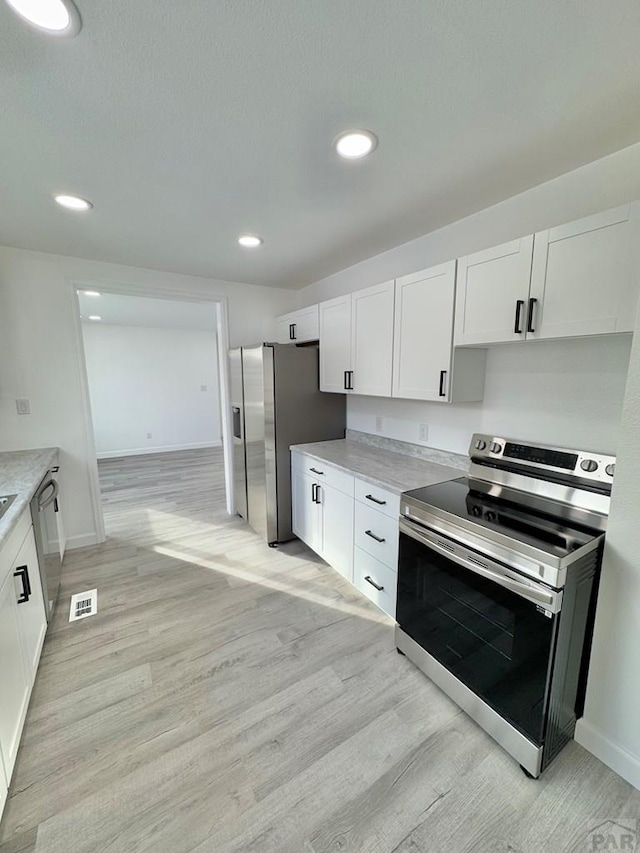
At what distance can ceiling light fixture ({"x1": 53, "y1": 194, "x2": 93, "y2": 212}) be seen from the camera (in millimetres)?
1883

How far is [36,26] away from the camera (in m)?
0.95

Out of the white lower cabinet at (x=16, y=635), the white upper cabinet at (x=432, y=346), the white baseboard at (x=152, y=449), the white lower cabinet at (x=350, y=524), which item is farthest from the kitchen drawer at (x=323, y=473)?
the white baseboard at (x=152, y=449)

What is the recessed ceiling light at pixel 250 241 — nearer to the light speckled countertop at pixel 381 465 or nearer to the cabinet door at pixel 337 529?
the light speckled countertop at pixel 381 465

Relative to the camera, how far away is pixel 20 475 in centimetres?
216

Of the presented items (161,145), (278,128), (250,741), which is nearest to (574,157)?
(278,128)

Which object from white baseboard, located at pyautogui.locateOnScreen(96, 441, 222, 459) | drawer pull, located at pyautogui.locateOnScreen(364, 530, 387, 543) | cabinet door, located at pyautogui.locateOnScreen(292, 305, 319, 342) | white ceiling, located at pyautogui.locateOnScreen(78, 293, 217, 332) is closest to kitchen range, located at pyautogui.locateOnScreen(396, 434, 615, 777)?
drawer pull, located at pyautogui.locateOnScreen(364, 530, 387, 543)

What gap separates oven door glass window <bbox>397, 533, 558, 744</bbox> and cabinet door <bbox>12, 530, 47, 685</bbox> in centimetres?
181

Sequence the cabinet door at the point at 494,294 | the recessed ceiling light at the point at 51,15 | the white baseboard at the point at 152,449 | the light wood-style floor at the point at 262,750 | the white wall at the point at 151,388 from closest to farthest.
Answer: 1. the recessed ceiling light at the point at 51,15
2. the light wood-style floor at the point at 262,750
3. the cabinet door at the point at 494,294
4. the white wall at the point at 151,388
5. the white baseboard at the point at 152,449

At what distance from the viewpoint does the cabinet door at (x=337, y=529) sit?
2.41 m

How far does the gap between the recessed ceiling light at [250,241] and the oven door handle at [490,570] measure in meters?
2.17

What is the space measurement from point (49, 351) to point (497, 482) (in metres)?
3.49

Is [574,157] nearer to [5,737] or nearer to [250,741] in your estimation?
[250,741]

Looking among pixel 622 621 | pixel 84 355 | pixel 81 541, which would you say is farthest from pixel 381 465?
pixel 81 541

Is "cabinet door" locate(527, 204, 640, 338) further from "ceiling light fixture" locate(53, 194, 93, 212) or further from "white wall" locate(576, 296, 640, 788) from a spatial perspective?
"ceiling light fixture" locate(53, 194, 93, 212)
